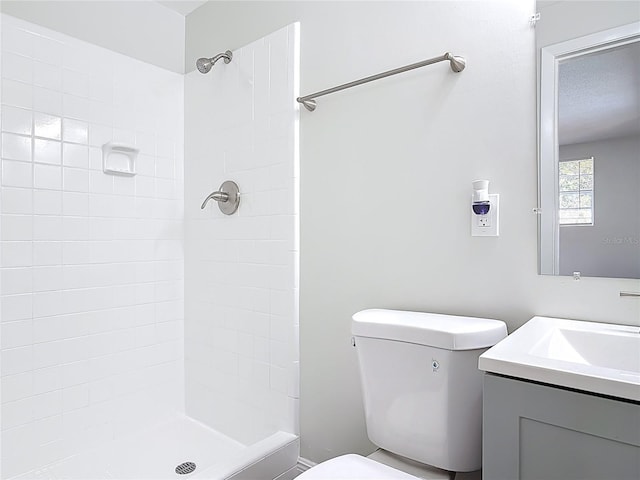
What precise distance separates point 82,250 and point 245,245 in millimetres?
747

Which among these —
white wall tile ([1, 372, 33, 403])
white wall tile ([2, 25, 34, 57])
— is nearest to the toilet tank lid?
white wall tile ([1, 372, 33, 403])

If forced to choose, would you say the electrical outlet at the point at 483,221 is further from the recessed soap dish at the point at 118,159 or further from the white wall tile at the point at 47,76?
the white wall tile at the point at 47,76

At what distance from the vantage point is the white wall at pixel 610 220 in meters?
1.10

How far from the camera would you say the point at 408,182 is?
4.98ft

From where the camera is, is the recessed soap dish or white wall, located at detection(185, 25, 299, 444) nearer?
white wall, located at detection(185, 25, 299, 444)

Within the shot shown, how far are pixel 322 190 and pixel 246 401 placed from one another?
1060mm

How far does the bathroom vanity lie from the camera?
0.76 m

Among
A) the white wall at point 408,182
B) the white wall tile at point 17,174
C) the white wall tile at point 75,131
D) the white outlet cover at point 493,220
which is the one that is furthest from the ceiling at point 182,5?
the white outlet cover at point 493,220

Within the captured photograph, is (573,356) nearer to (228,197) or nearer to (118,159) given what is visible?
(228,197)

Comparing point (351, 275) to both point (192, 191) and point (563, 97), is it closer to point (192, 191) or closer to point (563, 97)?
point (563, 97)

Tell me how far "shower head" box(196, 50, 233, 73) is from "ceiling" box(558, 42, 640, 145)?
4.85 feet

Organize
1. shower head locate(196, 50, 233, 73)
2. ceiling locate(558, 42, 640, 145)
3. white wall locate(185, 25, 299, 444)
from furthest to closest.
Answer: shower head locate(196, 50, 233, 73) → white wall locate(185, 25, 299, 444) → ceiling locate(558, 42, 640, 145)

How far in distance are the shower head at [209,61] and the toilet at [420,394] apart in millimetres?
1388

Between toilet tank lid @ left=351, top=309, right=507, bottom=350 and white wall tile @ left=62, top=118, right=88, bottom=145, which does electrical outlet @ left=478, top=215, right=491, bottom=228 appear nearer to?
toilet tank lid @ left=351, top=309, right=507, bottom=350
